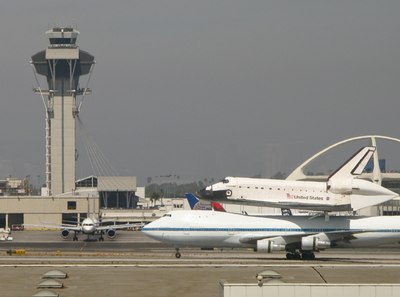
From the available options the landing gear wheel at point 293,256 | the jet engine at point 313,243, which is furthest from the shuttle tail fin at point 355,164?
the landing gear wheel at point 293,256

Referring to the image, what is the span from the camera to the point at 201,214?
355ft

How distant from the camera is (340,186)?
13075cm

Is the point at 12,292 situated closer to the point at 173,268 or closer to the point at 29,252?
the point at 173,268

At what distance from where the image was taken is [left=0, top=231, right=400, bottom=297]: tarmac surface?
71875 mm

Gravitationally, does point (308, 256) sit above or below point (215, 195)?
below

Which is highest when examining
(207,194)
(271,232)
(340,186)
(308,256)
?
(340,186)

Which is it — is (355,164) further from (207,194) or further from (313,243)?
(313,243)

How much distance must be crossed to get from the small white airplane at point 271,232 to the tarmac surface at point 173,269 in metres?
1.45

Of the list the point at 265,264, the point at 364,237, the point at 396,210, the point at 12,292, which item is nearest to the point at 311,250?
the point at 364,237

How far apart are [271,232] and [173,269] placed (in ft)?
77.5

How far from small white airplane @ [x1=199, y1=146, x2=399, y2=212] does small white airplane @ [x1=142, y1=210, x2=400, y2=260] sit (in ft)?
54.7

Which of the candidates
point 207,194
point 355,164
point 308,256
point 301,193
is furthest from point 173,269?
point 355,164

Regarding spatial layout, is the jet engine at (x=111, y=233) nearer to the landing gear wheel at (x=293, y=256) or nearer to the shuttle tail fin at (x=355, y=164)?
the shuttle tail fin at (x=355, y=164)

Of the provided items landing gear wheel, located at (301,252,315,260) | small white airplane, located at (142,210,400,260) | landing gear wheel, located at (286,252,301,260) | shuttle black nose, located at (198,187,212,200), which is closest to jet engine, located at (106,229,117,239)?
shuttle black nose, located at (198,187,212,200)
